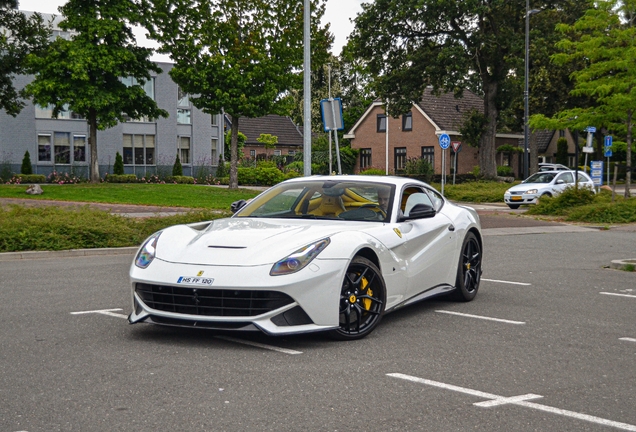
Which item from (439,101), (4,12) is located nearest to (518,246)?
(4,12)

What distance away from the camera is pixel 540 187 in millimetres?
Result: 30562

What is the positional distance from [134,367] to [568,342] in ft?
11.5

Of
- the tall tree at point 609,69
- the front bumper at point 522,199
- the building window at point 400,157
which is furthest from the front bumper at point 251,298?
the building window at point 400,157

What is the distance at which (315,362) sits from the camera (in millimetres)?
5812

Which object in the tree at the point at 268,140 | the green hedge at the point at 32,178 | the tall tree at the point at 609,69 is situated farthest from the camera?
the tree at the point at 268,140

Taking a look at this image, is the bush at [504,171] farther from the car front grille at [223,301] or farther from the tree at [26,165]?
the car front grille at [223,301]

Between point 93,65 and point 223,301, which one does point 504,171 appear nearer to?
point 93,65

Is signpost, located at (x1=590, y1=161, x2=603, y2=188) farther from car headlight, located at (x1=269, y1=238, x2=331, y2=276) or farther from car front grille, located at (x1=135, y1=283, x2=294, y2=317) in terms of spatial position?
car front grille, located at (x1=135, y1=283, x2=294, y2=317)

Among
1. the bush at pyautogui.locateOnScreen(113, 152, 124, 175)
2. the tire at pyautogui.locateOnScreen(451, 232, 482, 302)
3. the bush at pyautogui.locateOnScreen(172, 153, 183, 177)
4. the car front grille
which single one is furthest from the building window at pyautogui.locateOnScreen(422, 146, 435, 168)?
the car front grille

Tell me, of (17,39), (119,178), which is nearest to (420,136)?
(119,178)

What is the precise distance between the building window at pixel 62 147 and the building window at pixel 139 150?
356 centimetres

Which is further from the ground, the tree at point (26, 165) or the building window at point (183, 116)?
the building window at point (183, 116)

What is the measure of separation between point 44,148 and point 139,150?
627cm

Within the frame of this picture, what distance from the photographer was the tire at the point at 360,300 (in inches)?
255
